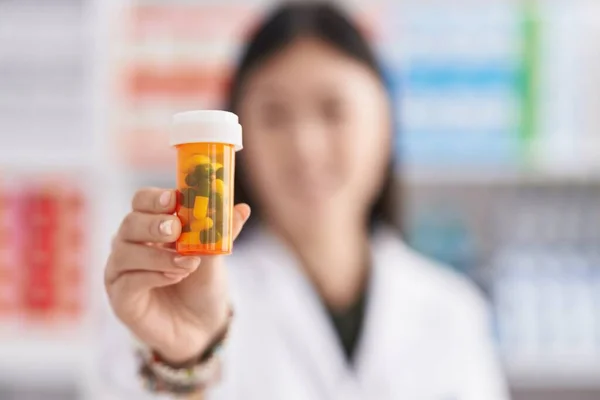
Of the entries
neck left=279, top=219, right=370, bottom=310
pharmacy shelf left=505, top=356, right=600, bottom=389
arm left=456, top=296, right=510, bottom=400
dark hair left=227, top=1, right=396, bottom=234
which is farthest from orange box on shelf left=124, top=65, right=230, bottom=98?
pharmacy shelf left=505, top=356, right=600, bottom=389

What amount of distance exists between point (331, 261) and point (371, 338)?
0.16 meters

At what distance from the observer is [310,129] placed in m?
1.10

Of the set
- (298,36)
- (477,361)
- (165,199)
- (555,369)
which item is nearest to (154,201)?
(165,199)

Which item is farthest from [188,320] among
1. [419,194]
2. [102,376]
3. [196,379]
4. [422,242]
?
[419,194]

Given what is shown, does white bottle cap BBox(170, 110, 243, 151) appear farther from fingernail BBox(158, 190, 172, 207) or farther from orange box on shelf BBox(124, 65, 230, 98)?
orange box on shelf BBox(124, 65, 230, 98)

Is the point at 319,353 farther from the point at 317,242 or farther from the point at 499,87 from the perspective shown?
the point at 499,87

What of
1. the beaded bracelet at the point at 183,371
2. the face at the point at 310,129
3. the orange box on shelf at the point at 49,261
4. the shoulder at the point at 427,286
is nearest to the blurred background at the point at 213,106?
the orange box on shelf at the point at 49,261

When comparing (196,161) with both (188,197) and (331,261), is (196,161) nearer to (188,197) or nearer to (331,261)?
(188,197)

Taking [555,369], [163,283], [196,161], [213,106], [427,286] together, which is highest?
[213,106]

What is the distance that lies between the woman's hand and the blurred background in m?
1.16

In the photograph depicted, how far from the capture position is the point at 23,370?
1.84m

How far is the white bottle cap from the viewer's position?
0.50 meters

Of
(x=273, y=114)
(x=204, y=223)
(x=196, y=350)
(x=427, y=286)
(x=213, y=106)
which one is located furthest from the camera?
(x=213, y=106)

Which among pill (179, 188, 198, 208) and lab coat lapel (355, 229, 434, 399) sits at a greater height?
pill (179, 188, 198, 208)
